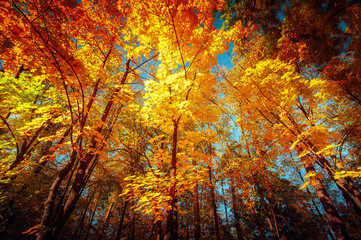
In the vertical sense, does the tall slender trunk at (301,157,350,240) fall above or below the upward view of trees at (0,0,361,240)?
below

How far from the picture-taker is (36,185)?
663 cm

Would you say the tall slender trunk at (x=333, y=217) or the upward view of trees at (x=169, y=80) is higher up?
the upward view of trees at (x=169, y=80)

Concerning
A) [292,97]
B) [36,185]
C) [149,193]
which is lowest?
[149,193]

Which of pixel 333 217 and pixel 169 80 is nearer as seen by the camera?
pixel 169 80

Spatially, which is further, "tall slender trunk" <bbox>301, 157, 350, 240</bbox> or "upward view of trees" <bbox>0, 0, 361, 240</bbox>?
"tall slender trunk" <bbox>301, 157, 350, 240</bbox>

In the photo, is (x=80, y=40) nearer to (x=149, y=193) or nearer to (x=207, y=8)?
(x=207, y=8)

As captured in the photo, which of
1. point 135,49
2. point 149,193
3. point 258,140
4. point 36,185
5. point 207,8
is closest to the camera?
point 149,193

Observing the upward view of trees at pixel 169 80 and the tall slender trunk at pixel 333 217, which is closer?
the upward view of trees at pixel 169 80

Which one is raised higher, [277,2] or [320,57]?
[277,2]

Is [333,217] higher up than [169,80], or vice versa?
[169,80]

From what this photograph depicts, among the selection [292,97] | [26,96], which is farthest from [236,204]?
[26,96]

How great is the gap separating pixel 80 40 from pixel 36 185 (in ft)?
24.1

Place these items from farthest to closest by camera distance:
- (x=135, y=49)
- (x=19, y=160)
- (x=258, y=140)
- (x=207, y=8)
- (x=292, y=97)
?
(x=258, y=140)
(x=19, y=160)
(x=135, y=49)
(x=292, y=97)
(x=207, y=8)

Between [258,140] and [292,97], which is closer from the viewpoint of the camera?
[292,97]
